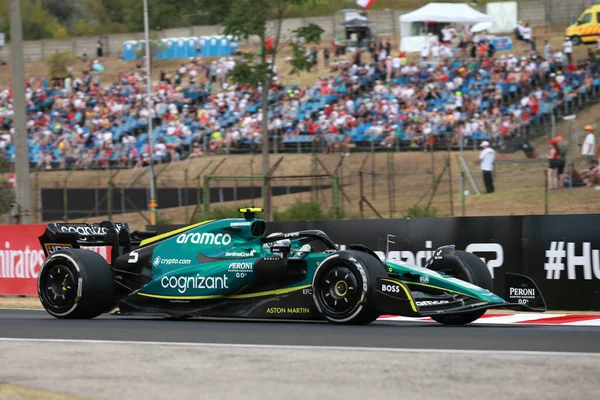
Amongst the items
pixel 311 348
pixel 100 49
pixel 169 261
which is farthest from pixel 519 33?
pixel 311 348

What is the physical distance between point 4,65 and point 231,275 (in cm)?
4779

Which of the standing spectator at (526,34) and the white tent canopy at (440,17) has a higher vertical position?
the white tent canopy at (440,17)

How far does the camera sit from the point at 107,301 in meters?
12.7

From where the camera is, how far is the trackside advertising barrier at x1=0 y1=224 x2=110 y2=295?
65.3 ft

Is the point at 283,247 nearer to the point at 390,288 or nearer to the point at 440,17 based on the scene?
the point at 390,288

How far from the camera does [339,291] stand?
11.1 m

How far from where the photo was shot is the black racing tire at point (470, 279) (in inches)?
465

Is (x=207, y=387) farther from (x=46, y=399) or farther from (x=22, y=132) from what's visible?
(x=22, y=132)

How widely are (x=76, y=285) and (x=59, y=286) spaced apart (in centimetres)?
35

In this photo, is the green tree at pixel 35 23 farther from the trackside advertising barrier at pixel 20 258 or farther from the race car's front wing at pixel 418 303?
the race car's front wing at pixel 418 303

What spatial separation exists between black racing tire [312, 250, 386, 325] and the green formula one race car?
0.03 feet

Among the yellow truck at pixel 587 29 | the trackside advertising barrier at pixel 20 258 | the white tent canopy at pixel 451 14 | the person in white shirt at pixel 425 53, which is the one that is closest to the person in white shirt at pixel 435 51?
the person in white shirt at pixel 425 53

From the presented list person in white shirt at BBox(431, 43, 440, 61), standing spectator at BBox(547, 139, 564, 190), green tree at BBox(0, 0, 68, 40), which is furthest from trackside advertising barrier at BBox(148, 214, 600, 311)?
green tree at BBox(0, 0, 68, 40)

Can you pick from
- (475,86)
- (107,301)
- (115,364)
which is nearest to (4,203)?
(475,86)
